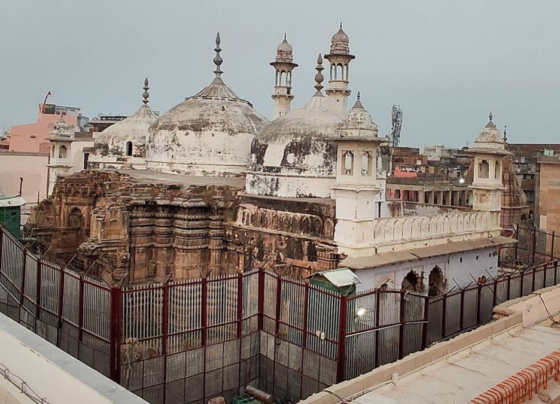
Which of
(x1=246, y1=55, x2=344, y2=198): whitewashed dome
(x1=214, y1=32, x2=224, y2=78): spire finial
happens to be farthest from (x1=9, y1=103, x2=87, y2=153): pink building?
(x1=246, y1=55, x2=344, y2=198): whitewashed dome

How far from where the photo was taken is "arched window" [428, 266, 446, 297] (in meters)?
14.5

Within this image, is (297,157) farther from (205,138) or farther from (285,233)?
(205,138)

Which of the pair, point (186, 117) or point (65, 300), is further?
point (186, 117)

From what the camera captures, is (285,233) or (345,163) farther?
(285,233)

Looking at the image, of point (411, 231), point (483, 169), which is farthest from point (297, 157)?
point (483, 169)

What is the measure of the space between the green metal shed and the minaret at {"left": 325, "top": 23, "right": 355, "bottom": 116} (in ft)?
38.9

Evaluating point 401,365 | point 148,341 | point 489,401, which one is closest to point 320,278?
point 148,341

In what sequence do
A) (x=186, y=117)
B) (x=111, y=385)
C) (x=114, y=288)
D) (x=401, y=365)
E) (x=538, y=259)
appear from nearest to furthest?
(x=111, y=385)
(x=401, y=365)
(x=114, y=288)
(x=186, y=117)
(x=538, y=259)

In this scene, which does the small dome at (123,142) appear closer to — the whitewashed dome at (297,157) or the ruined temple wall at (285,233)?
the whitewashed dome at (297,157)

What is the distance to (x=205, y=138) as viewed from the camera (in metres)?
17.9

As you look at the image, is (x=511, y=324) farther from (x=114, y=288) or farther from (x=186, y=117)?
(x=186, y=117)

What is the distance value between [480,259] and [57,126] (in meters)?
17.8

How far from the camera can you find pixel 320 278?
11164 mm

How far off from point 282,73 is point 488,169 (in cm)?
1117
